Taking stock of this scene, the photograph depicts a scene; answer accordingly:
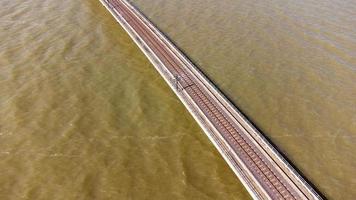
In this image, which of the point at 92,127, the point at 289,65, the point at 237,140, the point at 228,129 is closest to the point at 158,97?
the point at 92,127

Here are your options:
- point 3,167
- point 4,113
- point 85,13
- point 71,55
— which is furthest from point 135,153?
point 85,13

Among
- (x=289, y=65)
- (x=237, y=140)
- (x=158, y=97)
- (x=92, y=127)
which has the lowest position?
(x=237, y=140)

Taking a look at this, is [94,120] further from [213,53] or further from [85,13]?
[85,13]

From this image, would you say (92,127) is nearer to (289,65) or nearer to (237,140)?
(237,140)

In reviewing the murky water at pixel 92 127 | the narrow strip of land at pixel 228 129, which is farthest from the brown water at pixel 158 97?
the narrow strip of land at pixel 228 129

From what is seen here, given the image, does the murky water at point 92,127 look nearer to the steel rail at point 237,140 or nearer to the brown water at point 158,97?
the brown water at point 158,97

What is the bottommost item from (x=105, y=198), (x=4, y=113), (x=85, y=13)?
(x=105, y=198)

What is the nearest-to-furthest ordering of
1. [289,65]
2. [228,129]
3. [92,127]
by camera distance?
[228,129] → [92,127] → [289,65]
